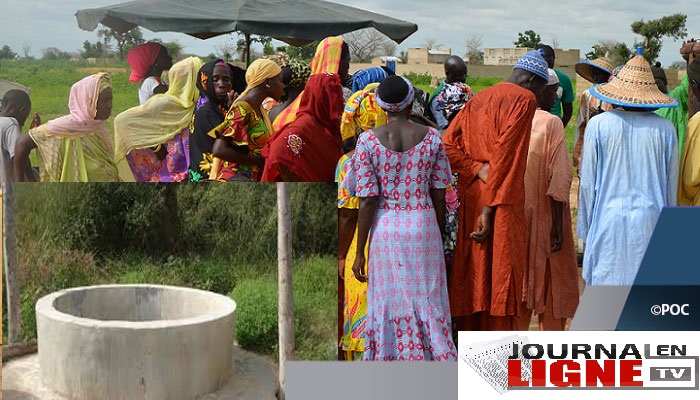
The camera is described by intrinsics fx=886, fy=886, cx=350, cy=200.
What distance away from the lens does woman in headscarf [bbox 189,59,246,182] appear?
203 inches

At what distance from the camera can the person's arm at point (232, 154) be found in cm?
462

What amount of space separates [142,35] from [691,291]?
4.90 metres

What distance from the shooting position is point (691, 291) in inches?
153

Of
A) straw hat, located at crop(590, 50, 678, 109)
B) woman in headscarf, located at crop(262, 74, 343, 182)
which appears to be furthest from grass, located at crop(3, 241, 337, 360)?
straw hat, located at crop(590, 50, 678, 109)

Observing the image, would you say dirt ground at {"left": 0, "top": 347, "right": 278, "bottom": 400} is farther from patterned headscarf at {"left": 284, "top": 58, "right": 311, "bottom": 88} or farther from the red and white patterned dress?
patterned headscarf at {"left": 284, "top": 58, "right": 311, "bottom": 88}

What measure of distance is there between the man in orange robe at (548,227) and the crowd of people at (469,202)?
11 centimetres

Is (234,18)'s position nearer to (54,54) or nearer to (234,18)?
(234,18)

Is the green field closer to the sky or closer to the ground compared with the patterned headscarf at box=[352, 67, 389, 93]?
→ closer to the ground

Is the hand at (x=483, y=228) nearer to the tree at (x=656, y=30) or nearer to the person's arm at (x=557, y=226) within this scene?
the person's arm at (x=557, y=226)

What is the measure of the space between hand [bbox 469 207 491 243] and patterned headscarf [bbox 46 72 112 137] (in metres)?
2.30

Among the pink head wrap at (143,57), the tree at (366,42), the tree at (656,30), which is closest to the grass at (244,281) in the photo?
the pink head wrap at (143,57)

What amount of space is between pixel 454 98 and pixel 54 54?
3406 mm

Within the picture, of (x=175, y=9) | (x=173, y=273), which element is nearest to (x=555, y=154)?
(x=173, y=273)

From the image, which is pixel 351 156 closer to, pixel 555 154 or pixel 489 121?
pixel 489 121
